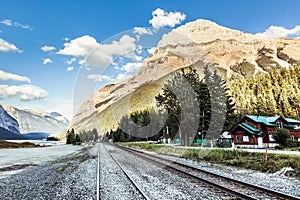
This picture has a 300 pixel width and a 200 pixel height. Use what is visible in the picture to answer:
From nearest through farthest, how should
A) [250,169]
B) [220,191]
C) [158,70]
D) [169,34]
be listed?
1. [220,191]
2. [250,169]
3. [169,34]
4. [158,70]

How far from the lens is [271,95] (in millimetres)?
89938

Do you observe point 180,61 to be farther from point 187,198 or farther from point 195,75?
point 187,198

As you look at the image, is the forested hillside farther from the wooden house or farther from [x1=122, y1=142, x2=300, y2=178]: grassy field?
[x1=122, y1=142, x2=300, y2=178]: grassy field

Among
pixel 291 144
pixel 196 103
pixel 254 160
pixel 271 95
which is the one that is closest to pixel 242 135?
pixel 196 103

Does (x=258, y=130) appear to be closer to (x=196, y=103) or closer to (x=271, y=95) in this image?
(x=196, y=103)

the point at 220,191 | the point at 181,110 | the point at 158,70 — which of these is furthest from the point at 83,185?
the point at 181,110

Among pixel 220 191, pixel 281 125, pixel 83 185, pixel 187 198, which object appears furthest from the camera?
pixel 281 125

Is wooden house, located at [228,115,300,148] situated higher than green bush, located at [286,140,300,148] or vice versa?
wooden house, located at [228,115,300,148]

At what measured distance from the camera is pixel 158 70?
2941 cm

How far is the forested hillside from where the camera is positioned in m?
75.3

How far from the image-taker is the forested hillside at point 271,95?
247 ft

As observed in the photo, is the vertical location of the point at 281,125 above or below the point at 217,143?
above

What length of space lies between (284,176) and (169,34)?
16.0 metres

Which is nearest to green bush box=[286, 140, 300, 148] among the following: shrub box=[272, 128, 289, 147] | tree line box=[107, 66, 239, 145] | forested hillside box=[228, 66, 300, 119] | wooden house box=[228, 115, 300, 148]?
shrub box=[272, 128, 289, 147]
